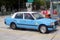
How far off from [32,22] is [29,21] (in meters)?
0.34

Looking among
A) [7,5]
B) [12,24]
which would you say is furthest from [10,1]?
[12,24]

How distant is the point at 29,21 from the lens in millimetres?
15367

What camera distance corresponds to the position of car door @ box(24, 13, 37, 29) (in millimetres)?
15083

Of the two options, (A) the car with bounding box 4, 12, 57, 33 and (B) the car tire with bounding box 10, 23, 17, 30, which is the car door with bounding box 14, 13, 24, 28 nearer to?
(A) the car with bounding box 4, 12, 57, 33

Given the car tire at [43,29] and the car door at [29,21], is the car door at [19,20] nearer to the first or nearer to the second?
the car door at [29,21]

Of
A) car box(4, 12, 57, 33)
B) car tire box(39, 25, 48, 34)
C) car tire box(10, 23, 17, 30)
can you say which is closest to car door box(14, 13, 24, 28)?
car box(4, 12, 57, 33)

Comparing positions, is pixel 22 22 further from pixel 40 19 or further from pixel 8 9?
pixel 8 9

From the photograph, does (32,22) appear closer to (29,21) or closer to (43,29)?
(29,21)

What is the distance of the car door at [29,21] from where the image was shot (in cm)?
1508

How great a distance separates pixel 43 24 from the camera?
47.4 feet

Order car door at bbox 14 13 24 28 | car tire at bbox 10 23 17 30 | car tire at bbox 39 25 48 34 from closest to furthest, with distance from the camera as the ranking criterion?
car tire at bbox 39 25 48 34 < car door at bbox 14 13 24 28 < car tire at bbox 10 23 17 30

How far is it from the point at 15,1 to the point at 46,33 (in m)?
54.1

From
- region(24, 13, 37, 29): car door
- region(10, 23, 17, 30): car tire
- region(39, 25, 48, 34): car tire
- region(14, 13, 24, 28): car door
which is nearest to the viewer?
region(39, 25, 48, 34): car tire

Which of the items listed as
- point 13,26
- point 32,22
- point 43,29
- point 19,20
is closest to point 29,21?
point 32,22
